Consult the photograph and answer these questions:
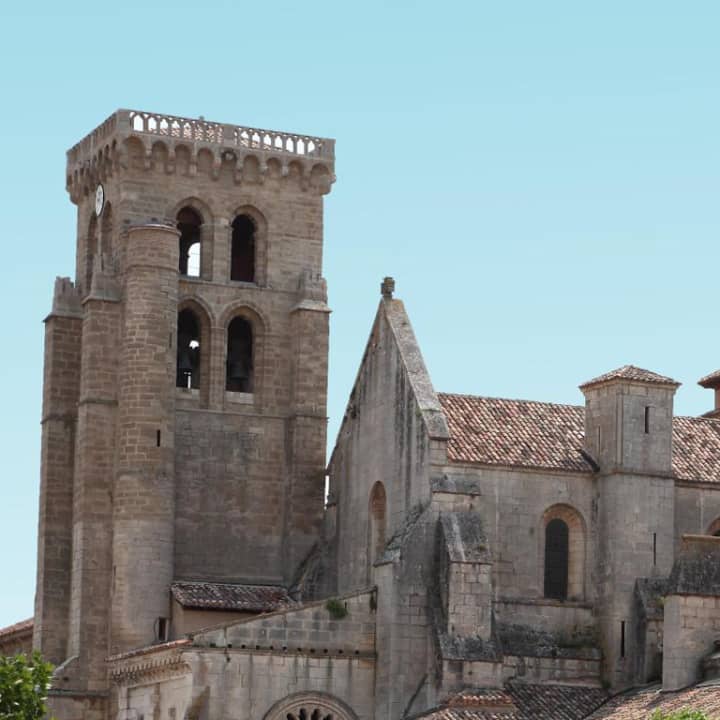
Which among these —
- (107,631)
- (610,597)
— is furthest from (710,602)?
(107,631)

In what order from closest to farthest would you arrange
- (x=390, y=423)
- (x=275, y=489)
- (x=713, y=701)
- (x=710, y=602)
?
(x=713, y=701) < (x=710, y=602) < (x=390, y=423) < (x=275, y=489)

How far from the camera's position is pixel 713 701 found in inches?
2299

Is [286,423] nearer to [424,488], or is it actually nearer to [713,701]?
[424,488]

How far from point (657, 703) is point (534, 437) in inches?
362

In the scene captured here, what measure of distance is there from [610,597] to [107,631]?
14200 millimetres

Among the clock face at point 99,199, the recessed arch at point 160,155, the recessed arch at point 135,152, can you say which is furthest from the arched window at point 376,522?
the clock face at point 99,199

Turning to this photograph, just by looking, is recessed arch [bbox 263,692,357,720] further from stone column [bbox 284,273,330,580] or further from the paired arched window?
stone column [bbox 284,273,330,580]

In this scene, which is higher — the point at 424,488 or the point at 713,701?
the point at 424,488

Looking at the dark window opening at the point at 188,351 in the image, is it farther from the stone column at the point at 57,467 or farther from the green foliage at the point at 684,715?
the green foliage at the point at 684,715

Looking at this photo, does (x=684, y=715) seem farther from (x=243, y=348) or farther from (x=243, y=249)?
(x=243, y=249)

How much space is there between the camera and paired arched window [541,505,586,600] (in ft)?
217

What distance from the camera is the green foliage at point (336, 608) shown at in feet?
209

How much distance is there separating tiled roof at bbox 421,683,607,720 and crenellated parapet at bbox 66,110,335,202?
18280mm

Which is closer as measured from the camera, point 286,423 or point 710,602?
point 710,602
